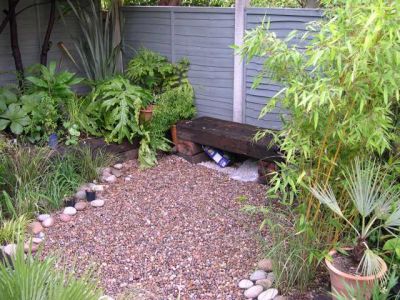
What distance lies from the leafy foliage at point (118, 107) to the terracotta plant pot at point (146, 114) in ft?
0.19

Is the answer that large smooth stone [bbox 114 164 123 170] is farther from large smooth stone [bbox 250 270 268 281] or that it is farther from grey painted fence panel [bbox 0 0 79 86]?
large smooth stone [bbox 250 270 268 281]

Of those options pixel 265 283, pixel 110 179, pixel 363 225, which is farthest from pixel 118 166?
pixel 363 225

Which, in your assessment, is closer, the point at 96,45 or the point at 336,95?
the point at 336,95

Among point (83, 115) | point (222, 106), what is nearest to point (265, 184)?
point (222, 106)

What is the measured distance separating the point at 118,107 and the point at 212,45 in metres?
1.15

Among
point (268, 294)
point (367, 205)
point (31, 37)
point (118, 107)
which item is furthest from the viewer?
point (31, 37)

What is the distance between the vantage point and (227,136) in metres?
4.05

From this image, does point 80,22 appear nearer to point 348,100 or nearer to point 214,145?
point 214,145

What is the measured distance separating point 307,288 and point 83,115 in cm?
279

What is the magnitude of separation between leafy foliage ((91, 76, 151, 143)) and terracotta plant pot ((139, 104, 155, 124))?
0.06 metres

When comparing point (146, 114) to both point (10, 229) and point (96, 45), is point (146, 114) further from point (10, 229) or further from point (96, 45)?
point (10, 229)

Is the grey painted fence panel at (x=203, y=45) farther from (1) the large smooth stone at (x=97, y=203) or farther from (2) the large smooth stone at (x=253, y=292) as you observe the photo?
(2) the large smooth stone at (x=253, y=292)

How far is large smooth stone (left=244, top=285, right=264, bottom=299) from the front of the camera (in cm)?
243

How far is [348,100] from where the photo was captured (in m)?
2.04
